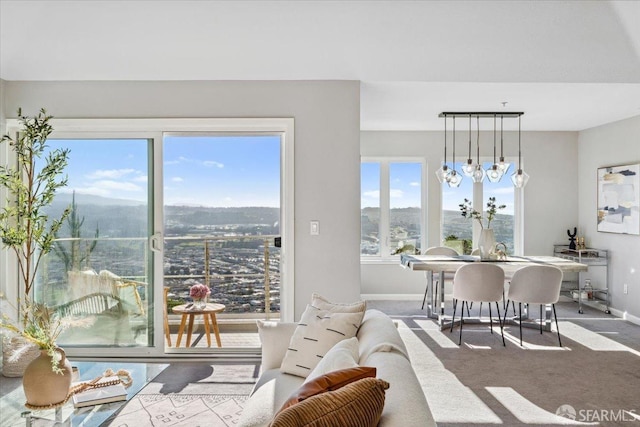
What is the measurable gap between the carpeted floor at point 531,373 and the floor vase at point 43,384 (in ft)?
7.31

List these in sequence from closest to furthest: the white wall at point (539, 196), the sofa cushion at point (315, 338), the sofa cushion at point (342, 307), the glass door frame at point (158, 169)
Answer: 1. the sofa cushion at point (315, 338)
2. the sofa cushion at point (342, 307)
3. the glass door frame at point (158, 169)
4. the white wall at point (539, 196)

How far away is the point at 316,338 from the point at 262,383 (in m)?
0.36

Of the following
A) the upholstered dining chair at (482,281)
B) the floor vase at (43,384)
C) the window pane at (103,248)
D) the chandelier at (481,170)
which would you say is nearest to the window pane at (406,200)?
the chandelier at (481,170)

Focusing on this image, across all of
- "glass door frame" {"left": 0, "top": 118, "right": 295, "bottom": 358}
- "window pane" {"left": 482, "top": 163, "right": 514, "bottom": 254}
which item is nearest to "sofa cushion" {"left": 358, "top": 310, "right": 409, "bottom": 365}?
"glass door frame" {"left": 0, "top": 118, "right": 295, "bottom": 358}

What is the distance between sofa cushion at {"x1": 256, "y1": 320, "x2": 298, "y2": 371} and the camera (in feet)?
8.93

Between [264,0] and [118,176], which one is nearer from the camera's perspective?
[264,0]

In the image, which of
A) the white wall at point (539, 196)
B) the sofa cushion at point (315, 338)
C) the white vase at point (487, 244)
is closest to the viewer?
the sofa cushion at point (315, 338)

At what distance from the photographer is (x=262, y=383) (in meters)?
2.41

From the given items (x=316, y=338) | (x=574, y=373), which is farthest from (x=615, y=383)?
(x=316, y=338)

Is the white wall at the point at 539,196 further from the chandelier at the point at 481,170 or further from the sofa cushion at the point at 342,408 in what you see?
the sofa cushion at the point at 342,408

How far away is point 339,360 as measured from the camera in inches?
72.9

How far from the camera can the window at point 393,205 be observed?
23.1ft

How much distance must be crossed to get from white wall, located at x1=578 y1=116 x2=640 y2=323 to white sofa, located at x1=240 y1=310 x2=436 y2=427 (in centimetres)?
451

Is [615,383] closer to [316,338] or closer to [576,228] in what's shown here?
[316,338]
